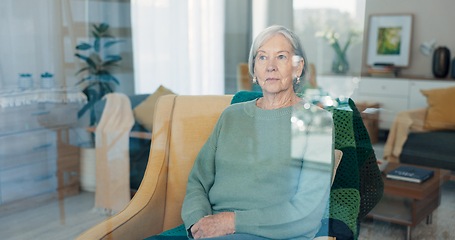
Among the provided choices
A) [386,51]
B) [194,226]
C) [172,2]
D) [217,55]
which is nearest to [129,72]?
[172,2]

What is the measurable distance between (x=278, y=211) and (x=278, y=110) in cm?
26

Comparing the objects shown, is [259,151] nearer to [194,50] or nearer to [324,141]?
[324,141]

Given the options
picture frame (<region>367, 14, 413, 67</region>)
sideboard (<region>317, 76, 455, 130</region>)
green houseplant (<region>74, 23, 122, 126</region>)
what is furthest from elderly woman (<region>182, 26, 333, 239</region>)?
green houseplant (<region>74, 23, 122, 126</region>)

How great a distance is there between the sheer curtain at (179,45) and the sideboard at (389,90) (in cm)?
51

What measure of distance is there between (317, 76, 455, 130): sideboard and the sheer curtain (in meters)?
0.51

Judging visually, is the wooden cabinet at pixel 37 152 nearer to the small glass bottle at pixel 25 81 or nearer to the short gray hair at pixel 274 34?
the small glass bottle at pixel 25 81

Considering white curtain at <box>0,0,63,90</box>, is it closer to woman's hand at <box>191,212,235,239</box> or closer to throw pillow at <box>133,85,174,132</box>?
throw pillow at <box>133,85,174,132</box>

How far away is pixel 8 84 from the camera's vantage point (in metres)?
2.26

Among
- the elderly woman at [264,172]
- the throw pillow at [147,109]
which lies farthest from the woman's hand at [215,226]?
the throw pillow at [147,109]

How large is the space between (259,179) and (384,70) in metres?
0.90

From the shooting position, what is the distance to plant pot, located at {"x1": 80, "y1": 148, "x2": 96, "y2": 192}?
8.31ft

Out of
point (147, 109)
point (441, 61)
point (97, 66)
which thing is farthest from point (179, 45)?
point (441, 61)

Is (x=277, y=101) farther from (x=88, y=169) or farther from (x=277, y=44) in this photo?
(x=88, y=169)

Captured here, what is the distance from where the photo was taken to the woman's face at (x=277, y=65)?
1.22m
